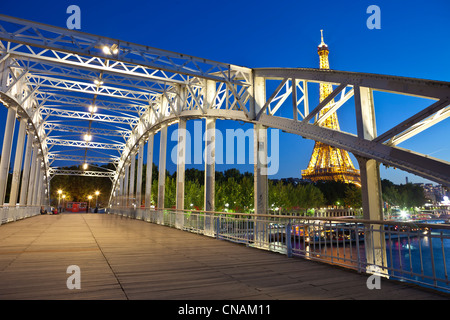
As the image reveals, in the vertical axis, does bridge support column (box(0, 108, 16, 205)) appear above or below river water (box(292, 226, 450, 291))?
above

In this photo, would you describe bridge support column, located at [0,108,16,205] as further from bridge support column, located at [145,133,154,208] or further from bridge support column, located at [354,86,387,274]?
bridge support column, located at [354,86,387,274]

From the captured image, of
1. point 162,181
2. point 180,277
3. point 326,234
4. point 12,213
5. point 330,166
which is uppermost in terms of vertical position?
point 330,166

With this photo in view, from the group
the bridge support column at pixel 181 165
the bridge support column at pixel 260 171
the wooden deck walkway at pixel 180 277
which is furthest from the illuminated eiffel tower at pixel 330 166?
the wooden deck walkway at pixel 180 277

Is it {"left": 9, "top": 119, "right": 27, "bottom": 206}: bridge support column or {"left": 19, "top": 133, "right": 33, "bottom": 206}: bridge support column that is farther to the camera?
{"left": 19, "top": 133, "right": 33, "bottom": 206}: bridge support column

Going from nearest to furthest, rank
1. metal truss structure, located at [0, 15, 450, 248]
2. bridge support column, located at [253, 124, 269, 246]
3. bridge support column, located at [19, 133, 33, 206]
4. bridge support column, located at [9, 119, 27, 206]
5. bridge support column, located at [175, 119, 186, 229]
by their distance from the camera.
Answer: metal truss structure, located at [0, 15, 450, 248] → bridge support column, located at [253, 124, 269, 246] → bridge support column, located at [175, 119, 186, 229] → bridge support column, located at [9, 119, 27, 206] → bridge support column, located at [19, 133, 33, 206]

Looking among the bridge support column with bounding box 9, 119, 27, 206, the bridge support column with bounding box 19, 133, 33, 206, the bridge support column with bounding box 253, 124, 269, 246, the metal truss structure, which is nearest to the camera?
the metal truss structure

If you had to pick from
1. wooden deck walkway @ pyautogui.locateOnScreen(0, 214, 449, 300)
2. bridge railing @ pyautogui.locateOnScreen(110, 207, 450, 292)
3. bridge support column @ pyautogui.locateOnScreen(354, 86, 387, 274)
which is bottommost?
wooden deck walkway @ pyautogui.locateOnScreen(0, 214, 449, 300)

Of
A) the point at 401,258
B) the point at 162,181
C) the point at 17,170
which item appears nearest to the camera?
the point at 401,258

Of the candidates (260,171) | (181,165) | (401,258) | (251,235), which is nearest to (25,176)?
(181,165)

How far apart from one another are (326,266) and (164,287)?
3.51m

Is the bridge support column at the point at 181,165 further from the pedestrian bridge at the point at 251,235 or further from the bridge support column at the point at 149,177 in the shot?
the bridge support column at the point at 149,177

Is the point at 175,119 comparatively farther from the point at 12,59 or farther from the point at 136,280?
the point at 136,280

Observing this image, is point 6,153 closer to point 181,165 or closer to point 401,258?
point 181,165

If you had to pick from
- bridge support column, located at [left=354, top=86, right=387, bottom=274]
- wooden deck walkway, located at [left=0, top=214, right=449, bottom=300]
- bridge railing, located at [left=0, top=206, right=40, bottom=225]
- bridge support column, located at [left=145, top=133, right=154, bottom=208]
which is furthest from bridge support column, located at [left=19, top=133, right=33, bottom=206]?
bridge support column, located at [left=354, top=86, right=387, bottom=274]
